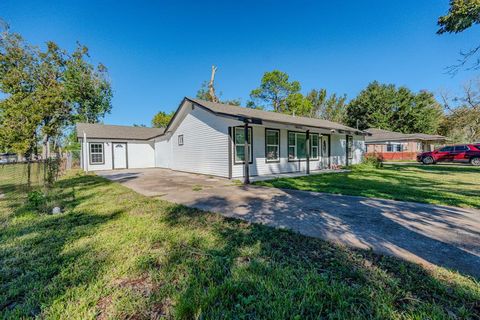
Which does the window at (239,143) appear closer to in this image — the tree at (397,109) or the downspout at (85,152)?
the downspout at (85,152)

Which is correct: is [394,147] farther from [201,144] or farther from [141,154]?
[141,154]

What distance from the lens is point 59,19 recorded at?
15906mm

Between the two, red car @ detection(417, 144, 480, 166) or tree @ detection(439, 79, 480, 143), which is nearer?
red car @ detection(417, 144, 480, 166)

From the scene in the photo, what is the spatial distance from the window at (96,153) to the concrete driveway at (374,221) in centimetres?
1368

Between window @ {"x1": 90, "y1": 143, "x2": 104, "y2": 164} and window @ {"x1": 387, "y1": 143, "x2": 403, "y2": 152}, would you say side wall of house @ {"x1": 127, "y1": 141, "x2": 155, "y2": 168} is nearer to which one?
window @ {"x1": 90, "y1": 143, "x2": 104, "y2": 164}

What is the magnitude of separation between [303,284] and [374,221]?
8.32 ft

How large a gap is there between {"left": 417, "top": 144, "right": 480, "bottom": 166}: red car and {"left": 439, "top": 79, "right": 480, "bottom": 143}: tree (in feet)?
17.8

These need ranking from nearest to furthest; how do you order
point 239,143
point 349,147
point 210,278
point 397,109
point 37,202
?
point 210,278
point 37,202
point 239,143
point 349,147
point 397,109

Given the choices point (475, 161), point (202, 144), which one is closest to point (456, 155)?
point (475, 161)

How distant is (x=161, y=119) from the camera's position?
38562 millimetres

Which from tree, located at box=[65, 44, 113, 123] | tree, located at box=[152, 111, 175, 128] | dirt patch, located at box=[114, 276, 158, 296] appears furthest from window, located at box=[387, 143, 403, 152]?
tree, located at box=[65, 44, 113, 123]

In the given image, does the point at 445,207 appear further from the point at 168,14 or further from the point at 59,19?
the point at 59,19

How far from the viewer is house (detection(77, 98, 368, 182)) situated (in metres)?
9.80

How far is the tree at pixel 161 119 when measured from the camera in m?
37.8
